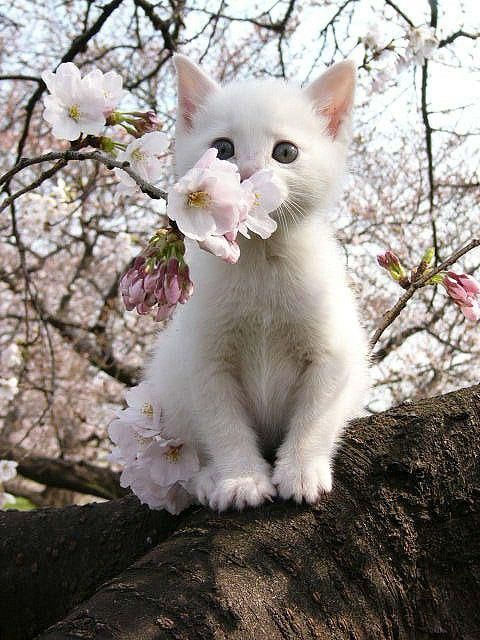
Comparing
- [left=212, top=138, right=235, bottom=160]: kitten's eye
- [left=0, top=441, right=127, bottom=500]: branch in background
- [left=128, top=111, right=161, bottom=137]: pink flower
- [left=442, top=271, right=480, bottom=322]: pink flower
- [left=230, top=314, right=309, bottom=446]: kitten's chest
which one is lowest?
[left=0, top=441, right=127, bottom=500]: branch in background

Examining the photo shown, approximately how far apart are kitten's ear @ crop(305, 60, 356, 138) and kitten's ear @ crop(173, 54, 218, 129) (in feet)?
0.92

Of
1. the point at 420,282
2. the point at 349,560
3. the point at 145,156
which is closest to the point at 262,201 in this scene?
the point at 145,156

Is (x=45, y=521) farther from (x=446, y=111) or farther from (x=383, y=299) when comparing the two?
(x=383, y=299)

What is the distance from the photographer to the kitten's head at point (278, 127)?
1.52 meters

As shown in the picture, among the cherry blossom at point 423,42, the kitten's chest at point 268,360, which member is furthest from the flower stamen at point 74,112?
the cherry blossom at point 423,42

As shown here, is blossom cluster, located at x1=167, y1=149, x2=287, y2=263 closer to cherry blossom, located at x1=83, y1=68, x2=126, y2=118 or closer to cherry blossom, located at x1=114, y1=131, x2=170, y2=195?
cherry blossom, located at x1=114, y1=131, x2=170, y2=195

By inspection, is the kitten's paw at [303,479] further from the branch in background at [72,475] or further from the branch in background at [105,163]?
the branch in background at [72,475]

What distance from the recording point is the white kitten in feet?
5.05

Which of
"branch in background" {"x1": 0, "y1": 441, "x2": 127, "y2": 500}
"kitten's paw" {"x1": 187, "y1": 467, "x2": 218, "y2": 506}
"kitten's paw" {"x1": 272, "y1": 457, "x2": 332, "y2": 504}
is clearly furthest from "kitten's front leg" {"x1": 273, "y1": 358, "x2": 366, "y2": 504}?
"branch in background" {"x1": 0, "y1": 441, "x2": 127, "y2": 500}

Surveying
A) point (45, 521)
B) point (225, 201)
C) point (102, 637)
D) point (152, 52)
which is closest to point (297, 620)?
point (102, 637)

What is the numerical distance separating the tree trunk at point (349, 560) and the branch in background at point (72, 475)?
3.67 meters

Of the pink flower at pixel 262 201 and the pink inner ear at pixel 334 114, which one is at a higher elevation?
the pink inner ear at pixel 334 114

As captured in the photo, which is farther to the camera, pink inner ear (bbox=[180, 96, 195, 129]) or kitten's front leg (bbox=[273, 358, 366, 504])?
pink inner ear (bbox=[180, 96, 195, 129])

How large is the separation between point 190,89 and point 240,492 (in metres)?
1.09
